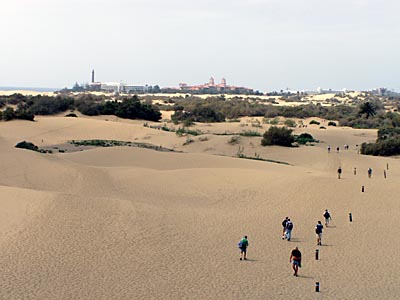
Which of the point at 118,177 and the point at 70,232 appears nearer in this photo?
the point at 70,232

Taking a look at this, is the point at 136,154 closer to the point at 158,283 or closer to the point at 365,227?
the point at 365,227

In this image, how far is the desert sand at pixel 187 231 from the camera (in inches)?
563

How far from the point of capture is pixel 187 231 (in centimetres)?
1962

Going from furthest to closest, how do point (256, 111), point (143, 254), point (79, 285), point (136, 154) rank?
point (256, 111) → point (136, 154) → point (143, 254) → point (79, 285)

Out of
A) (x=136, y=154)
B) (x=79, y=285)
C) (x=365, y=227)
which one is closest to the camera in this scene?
(x=79, y=285)

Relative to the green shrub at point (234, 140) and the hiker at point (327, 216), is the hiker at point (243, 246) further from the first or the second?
the green shrub at point (234, 140)

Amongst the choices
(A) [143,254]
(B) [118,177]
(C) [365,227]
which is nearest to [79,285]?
(A) [143,254]

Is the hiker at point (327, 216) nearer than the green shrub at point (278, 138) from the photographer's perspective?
Yes

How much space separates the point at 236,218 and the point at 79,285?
915 cm

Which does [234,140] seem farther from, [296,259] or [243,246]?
[296,259]

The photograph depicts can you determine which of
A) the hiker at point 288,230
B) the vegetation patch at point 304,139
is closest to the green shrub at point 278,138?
the vegetation patch at point 304,139

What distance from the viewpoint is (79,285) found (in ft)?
45.9

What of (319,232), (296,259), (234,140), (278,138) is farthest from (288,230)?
(234,140)

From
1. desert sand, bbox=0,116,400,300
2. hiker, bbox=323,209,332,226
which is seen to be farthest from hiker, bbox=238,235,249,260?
hiker, bbox=323,209,332,226
